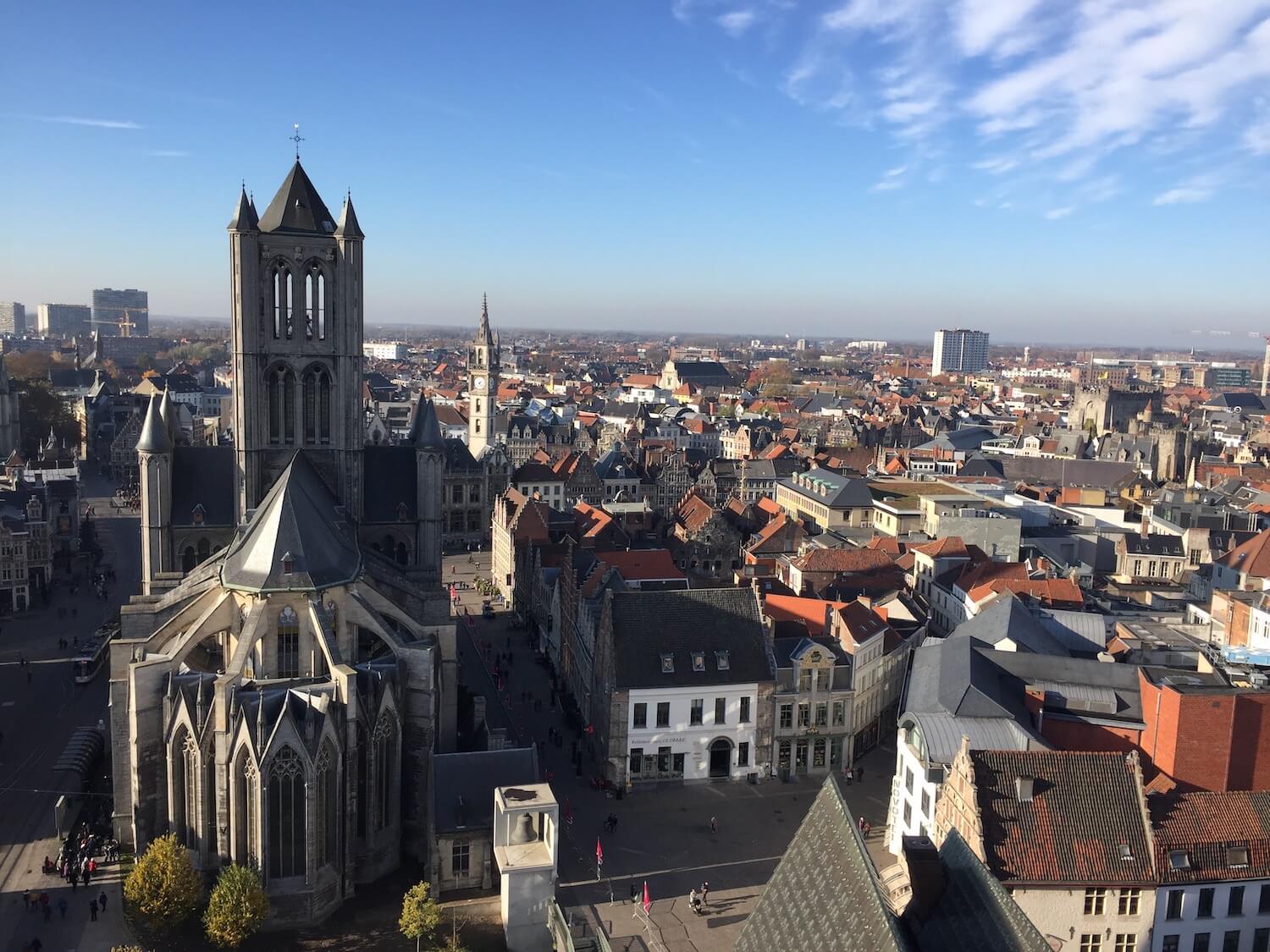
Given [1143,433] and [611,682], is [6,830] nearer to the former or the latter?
[611,682]

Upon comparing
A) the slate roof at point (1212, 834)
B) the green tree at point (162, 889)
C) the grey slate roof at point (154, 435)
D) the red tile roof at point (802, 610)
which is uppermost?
the grey slate roof at point (154, 435)

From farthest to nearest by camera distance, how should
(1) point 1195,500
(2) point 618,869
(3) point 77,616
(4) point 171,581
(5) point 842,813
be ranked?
(1) point 1195,500 < (3) point 77,616 < (4) point 171,581 < (2) point 618,869 < (5) point 842,813

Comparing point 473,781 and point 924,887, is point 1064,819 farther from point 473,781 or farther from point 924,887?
point 473,781

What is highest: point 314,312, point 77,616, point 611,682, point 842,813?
point 314,312

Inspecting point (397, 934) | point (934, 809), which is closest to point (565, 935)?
point (397, 934)

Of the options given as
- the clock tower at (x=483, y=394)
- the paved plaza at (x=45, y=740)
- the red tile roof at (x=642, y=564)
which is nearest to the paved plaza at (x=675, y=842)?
the red tile roof at (x=642, y=564)

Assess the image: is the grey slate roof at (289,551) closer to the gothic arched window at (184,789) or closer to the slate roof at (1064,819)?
the gothic arched window at (184,789)
